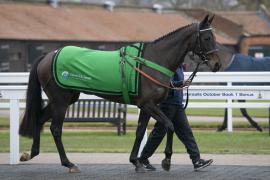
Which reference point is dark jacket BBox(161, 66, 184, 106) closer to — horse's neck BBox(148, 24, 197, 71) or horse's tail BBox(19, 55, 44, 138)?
horse's neck BBox(148, 24, 197, 71)

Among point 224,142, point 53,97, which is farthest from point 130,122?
point 53,97

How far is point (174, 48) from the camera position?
9.84 metres

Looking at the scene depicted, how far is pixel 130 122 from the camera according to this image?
63.4 ft

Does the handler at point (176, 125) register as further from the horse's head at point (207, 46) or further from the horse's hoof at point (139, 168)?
the horse's head at point (207, 46)

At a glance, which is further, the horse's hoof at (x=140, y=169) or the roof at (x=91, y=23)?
the roof at (x=91, y=23)

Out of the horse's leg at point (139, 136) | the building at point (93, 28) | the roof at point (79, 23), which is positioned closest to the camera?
the horse's leg at point (139, 136)

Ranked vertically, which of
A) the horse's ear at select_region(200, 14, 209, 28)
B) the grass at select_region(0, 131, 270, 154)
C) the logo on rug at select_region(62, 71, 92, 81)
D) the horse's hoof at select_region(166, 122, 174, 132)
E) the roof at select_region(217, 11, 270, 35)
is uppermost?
the horse's ear at select_region(200, 14, 209, 28)

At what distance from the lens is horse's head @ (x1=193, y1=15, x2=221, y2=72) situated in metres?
9.63

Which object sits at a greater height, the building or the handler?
the handler

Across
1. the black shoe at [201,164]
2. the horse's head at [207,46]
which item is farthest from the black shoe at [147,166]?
the horse's head at [207,46]

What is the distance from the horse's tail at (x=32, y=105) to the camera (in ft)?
34.2

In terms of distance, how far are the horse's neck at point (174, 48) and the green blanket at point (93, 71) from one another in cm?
28

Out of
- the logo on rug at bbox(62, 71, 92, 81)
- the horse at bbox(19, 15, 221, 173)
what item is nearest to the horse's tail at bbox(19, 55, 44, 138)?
the horse at bbox(19, 15, 221, 173)

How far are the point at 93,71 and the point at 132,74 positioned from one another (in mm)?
576
